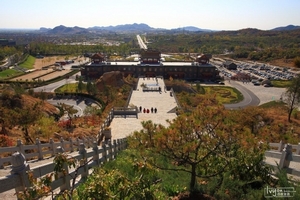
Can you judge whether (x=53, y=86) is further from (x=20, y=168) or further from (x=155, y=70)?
(x=20, y=168)

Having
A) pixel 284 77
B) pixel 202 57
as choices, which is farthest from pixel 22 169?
pixel 284 77

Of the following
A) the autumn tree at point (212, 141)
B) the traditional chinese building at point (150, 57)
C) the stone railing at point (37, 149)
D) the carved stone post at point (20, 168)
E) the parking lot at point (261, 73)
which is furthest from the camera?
the parking lot at point (261, 73)

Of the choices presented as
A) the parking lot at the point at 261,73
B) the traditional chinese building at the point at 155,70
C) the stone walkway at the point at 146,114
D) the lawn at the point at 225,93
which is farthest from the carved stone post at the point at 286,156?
the parking lot at the point at 261,73

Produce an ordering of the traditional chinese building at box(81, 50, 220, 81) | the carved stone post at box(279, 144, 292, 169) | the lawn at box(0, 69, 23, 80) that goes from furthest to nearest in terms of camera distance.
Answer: the lawn at box(0, 69, 23, 80) < the traditional chinese building at box(81, 50, 220, 81) < the carved stone post at box(279, 144, 292, 169)

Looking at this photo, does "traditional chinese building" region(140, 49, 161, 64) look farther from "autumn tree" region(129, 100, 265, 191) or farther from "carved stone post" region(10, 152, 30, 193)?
"carved stone post" region(10, 152, 30, 193)

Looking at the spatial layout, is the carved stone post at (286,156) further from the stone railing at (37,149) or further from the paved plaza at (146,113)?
the paved plaza at (146,113)

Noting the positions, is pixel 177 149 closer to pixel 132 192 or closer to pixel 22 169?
pixel 132 192

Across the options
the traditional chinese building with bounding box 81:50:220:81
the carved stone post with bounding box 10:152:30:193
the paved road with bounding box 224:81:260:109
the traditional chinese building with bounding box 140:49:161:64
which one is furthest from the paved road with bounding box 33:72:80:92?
the carved stone post with bounding box 10:152:30:193

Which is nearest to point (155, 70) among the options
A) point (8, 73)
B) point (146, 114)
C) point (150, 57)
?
point (150, 57)
